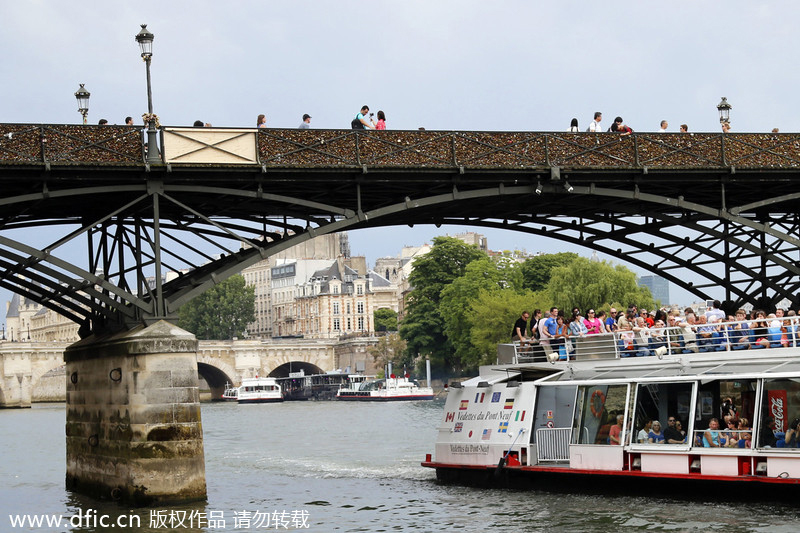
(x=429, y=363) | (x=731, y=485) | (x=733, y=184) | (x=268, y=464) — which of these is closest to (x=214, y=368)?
(x=429, y=363)

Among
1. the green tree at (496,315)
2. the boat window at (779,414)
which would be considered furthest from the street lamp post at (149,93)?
the green tree at (496,315)

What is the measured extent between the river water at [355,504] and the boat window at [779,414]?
109 cm

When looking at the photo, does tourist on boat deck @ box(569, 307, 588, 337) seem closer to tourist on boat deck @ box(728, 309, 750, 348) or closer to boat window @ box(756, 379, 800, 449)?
tourist on boat deck @ box(728, 309, 750, 348)

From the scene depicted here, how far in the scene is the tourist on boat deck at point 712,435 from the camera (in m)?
23.3

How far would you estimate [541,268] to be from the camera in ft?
301

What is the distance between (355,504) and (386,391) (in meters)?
75.7

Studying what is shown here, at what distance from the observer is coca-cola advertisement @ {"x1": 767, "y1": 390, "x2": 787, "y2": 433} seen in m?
22.3

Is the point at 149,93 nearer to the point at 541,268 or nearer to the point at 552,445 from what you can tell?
the point at 552,445

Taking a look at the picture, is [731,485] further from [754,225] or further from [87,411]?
[87,411]

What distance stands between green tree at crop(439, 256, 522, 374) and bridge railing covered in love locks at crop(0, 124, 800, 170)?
178 feet

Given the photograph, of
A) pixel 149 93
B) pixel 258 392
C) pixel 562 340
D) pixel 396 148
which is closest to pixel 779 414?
pixel 562 340

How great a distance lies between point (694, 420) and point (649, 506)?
5.71 feet

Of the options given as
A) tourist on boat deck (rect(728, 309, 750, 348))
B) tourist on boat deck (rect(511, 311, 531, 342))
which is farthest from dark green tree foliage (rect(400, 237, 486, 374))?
tourist on boat deck (rect(728, 309, 750, 348))

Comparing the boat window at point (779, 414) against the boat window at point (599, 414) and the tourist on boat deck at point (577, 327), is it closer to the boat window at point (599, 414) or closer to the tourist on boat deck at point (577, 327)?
the boat window at point (599, 414)
